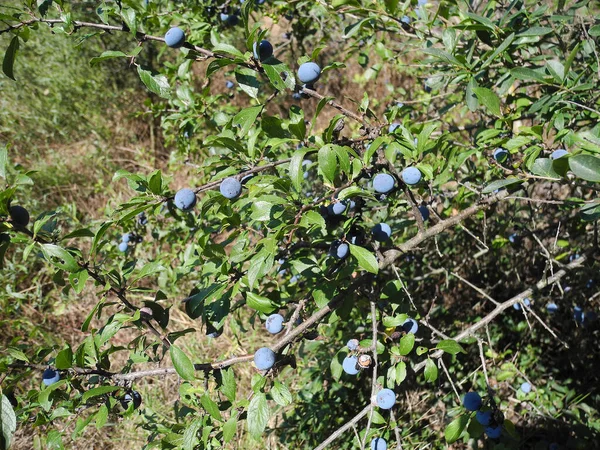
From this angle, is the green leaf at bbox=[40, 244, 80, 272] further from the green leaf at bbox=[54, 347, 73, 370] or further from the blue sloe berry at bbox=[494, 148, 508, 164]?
the blue sloe berry at bbox=[494, 148, 508, 164]

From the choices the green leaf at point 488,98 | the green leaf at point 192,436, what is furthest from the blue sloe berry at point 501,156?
the green leaf at point 192,436

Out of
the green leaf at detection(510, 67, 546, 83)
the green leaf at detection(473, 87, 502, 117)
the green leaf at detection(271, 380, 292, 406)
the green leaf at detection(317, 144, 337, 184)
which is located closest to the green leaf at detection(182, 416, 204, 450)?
the green leaf at detection(271, 380, 292, 406)

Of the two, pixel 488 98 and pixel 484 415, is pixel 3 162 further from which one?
pixel 484 415

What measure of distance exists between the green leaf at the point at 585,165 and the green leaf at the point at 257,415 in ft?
2.68

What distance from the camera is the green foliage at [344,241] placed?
3.84 ft

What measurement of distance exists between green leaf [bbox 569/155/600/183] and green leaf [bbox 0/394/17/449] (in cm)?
124

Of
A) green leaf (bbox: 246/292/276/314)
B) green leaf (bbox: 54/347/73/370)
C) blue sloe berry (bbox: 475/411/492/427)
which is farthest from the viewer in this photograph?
blue sloe berry (bbox: 475/411/492/427)

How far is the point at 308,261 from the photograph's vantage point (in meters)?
1.31

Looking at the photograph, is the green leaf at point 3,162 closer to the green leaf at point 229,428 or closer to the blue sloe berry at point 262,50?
the blue sloe berry at point 262,50

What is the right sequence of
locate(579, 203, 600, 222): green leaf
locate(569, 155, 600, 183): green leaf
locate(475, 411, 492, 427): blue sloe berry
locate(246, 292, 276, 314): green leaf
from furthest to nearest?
locate(475, 411, 492, 427): blue sloe berry
locate(246, 292, 276, 314): green leaf
locate(579, 203, 600, 222): green leaf
locate(569, 155, 600, 183): green leaf

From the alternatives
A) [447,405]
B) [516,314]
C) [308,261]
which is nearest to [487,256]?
[516,314]

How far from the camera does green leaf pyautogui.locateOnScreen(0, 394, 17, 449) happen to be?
3.37ft

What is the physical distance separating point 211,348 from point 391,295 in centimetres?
Answer: 183

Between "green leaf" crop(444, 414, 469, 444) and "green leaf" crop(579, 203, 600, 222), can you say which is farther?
"green leaf" crop(444, 414, 469, 444)
